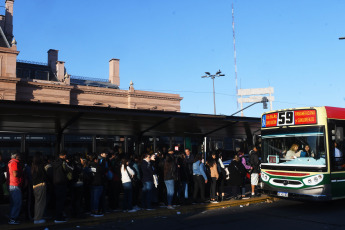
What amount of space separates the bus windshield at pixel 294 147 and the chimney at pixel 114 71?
141ft

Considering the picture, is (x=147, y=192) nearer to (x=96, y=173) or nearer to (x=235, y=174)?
(x=96, y=173)

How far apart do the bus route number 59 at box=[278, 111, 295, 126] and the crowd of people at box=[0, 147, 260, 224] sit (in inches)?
98.8

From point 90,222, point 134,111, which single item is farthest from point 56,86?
point 90,222

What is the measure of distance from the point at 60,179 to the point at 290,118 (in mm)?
6755

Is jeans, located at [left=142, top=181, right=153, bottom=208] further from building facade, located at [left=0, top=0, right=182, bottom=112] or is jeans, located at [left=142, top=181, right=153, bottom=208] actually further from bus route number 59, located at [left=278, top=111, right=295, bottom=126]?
building facade, located at [left=0, top=0, right=182, bottom=112]

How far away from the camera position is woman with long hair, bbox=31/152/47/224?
29.0 feet

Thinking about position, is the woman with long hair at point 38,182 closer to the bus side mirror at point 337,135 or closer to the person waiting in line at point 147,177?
the person waiting in line at point 147,177

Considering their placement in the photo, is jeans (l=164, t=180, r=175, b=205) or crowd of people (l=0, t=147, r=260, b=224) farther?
jeans (l=164, t=180, r=175, b=205)

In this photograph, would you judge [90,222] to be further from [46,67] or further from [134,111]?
[46,67]

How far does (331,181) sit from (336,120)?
1.76m

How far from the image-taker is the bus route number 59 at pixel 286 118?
35.2 ft

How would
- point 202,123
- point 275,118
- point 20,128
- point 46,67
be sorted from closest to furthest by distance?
point 275,118, point 20,128, point 202,123, point 46,67

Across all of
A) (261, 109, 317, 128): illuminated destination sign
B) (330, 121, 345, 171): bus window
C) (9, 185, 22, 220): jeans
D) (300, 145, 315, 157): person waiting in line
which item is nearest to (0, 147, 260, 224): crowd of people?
(9, 185, 22, 220): jeans

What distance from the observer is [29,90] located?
37344 mm
